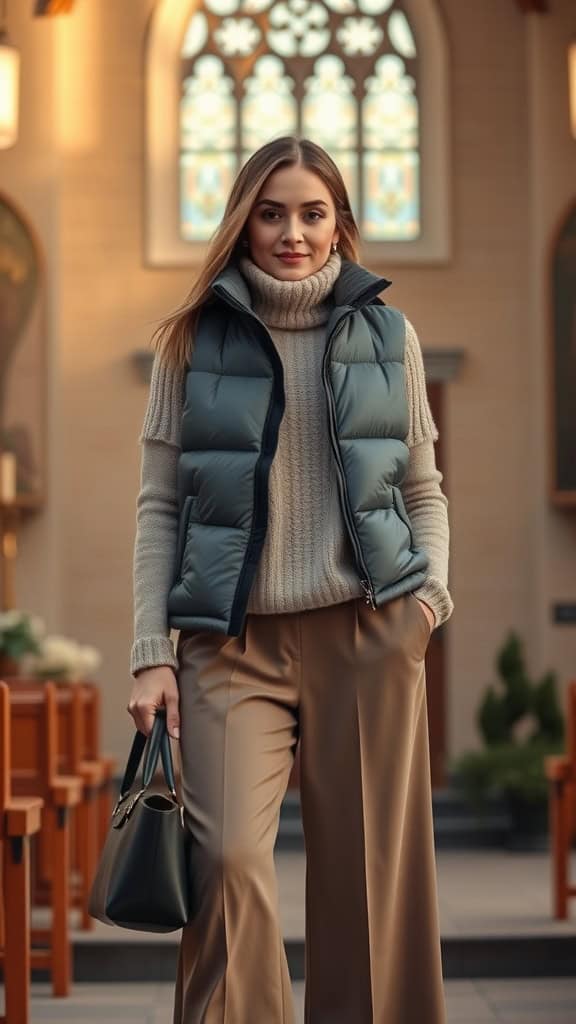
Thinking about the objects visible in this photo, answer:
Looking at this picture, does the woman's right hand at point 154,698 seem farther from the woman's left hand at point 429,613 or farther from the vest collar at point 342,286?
the vest collar at point 342,286

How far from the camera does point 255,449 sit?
8.41ft

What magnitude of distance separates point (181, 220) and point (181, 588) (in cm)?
744

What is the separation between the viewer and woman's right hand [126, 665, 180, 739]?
2.53 meters

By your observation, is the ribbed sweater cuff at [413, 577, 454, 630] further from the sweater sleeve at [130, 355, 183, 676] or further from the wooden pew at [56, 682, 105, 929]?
the wooden pew at [56, 682, 105, 929]

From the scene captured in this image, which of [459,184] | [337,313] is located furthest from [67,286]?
[337,313]

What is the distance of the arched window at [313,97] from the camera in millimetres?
9812

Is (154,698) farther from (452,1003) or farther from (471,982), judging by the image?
(471,982)

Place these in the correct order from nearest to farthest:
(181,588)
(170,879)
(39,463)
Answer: (170,879) < (181,588) < (39,463)

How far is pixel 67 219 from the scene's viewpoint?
9594 mm

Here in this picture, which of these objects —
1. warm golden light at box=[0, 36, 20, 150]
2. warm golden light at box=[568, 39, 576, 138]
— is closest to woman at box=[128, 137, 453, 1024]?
warm golden light at box=[0, 36, 20, 150]

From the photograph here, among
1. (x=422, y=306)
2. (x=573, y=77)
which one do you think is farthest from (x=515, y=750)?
(x=573, y=77)

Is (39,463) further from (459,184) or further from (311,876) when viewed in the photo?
(311,876)

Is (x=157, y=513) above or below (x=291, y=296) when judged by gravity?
below

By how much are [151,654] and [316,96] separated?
7.75 metres
